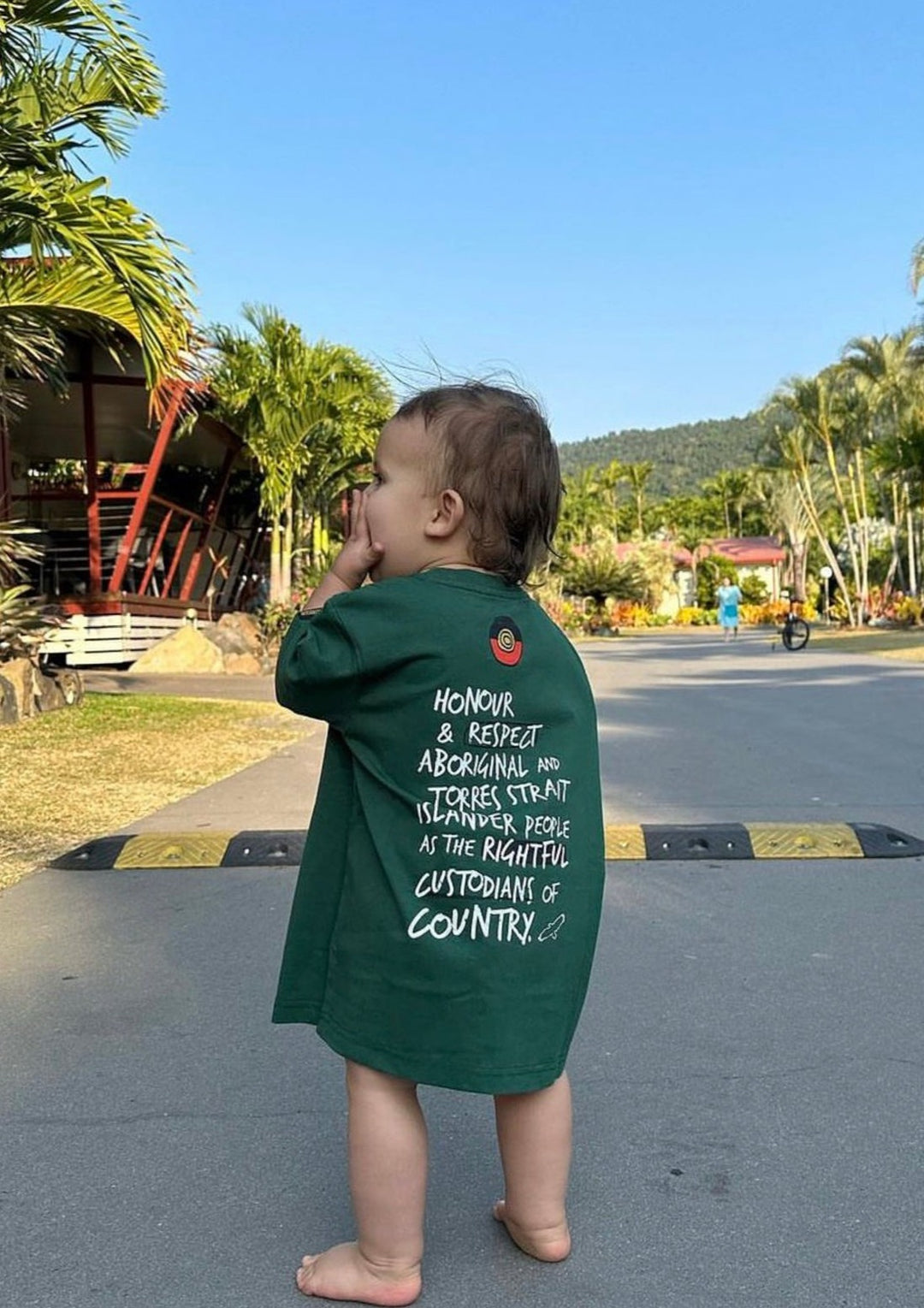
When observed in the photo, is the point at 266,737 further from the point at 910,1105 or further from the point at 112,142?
the point at 910,1105

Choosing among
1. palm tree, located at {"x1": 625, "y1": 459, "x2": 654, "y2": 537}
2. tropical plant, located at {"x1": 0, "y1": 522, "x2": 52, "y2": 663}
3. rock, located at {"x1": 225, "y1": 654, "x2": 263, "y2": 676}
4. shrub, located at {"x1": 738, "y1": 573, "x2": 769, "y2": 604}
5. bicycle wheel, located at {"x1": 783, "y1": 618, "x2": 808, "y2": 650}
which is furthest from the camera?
palm tree, located at {"x1": 625, "y1": 459, "x2": 654, "y2": 537}

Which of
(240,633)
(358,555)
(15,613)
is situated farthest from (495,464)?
(240,633)

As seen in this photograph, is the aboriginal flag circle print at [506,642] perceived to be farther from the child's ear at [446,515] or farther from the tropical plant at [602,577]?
the tropical plant at [602,577]

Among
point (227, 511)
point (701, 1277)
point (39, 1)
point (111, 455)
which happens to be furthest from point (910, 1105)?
point (227, 511)

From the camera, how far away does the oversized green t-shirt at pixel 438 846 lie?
6.88 feet

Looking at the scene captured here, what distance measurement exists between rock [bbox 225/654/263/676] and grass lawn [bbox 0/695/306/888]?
6.12 meters

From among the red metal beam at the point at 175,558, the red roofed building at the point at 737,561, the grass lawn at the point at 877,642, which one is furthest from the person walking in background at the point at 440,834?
the red roofed building at the point at 737,561

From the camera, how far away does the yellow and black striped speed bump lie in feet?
18.2

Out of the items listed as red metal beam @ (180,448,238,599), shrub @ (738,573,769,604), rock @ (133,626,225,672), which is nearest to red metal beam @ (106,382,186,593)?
rock @ (133,626,225,672)

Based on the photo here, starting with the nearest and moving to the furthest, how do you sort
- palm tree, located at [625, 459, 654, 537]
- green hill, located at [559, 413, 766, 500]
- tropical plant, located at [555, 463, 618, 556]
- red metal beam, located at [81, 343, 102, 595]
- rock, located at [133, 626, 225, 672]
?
red metal beam, located at [81, 343, 102, 595]
rock, located at [133, 626, 225, 672]
tropical plant, located at [555, 463, 618, 556]
palm tree, located at [625, 459, 654, 537]
green hill, located at [559, 413, 766, 500]

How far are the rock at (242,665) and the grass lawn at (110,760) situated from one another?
6.12m

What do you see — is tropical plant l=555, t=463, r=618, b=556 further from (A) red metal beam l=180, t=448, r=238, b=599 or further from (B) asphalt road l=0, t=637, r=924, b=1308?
(B) asphalt road l=0, t=637, r=924, b=1308

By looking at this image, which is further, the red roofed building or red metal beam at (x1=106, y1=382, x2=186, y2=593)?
the red roofed building

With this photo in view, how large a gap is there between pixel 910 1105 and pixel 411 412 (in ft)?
6.36
